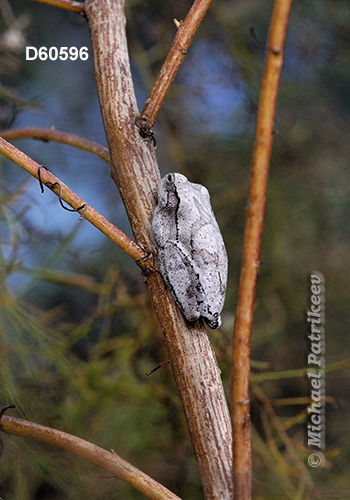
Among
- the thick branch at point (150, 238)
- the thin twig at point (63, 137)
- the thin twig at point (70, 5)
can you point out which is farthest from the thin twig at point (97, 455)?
the thin twig at point (70, 5)

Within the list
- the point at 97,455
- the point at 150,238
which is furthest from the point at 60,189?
the point at 97,455

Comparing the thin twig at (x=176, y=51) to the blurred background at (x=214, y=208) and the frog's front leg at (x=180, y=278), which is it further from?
the blurred background at (x=214, y=208)

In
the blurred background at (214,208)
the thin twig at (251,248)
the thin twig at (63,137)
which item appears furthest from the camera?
the blurred background at (214,208)

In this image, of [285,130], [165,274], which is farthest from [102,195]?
[165,274]

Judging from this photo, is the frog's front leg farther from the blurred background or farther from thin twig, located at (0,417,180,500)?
the blurred background

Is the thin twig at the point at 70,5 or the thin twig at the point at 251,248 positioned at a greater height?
the thin twig at the point at 70,5

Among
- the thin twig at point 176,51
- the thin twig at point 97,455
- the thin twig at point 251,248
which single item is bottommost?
the thin twig at point 97,455
